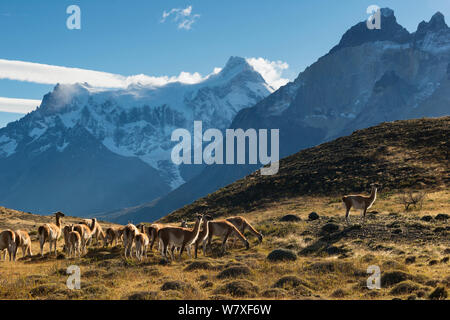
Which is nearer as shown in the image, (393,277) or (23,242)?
(393,277)

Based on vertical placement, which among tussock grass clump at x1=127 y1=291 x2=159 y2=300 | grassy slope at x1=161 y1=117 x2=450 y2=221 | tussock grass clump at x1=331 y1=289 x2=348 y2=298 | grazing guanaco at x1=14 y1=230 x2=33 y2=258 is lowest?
tussock grass clump at x1=331 y1=289 x2=348 y2=298

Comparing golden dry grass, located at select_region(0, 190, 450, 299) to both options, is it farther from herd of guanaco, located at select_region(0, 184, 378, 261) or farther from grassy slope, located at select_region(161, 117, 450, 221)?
grassy slope, located at select_region(161, 117, 450, 221)

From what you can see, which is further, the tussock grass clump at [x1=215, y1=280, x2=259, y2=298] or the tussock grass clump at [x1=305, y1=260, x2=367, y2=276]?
the tussock grass clump at [x1=305, y1=260, x2=367, y2=276]

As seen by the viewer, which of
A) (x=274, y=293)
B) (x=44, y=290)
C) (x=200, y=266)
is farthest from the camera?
(x=200, y=266)

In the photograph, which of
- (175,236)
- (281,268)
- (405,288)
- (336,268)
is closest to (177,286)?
(175,236)

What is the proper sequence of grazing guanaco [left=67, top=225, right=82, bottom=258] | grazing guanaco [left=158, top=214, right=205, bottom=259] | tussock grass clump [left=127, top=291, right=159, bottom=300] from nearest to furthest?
tussock grass clump [left=127, top=291, right=159, bottom=300]
grazing guanaco [left=158, top=214, right=205, bottom=259]
grazing guanaco [left=67, top=225, right=82, bottom=258]

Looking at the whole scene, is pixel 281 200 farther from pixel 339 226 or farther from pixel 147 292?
pixel 147 292

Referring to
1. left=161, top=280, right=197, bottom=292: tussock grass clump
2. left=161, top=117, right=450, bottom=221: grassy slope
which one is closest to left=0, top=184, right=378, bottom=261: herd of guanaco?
left=161, top=280, right=197, bottom=292: tussock grass clump

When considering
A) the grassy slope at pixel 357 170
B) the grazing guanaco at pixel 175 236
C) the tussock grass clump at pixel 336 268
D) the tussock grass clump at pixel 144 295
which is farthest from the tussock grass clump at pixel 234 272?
the grassy slope at pixel 357 170

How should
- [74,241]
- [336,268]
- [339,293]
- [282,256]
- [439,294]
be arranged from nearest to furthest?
[439,294] < [339,293] < [336,268] < [282,256] < [74,241]

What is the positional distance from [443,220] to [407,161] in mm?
31161

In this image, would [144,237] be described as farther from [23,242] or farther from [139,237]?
[23,242]

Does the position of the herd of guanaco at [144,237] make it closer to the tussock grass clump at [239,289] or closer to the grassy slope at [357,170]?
the tussock grass clump at [239,289]

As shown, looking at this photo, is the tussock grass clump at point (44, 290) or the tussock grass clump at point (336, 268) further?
the tussock grass clump at point (336, 268)
